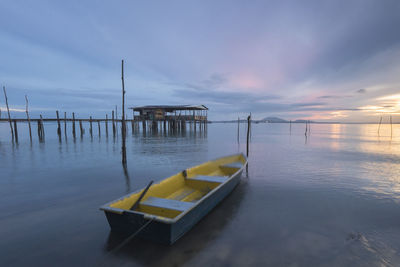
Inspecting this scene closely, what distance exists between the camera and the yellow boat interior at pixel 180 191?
5.31 m

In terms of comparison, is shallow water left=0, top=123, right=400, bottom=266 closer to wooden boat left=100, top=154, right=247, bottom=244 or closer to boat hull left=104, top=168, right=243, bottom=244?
boat hull left=104, top=168, right=243, bottom=244

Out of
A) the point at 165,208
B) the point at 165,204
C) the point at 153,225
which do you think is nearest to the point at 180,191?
the point at 165,204

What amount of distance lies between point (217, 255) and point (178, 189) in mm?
3624

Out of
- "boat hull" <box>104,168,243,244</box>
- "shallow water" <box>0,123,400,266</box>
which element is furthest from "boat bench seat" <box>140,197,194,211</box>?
"shallow water" <box>0,123,400,266</box>

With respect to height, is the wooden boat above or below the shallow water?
above

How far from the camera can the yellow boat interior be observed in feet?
17.4

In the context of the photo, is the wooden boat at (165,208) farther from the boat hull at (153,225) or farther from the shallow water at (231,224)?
the shallow water at (231,224)

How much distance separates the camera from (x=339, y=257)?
4543 mm

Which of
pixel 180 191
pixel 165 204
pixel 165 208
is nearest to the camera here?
pixel 165 208

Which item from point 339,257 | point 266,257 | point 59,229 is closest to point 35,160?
point 59,229

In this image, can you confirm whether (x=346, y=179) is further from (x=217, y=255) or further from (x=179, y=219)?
(x=179, y=219)

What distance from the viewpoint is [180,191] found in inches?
307

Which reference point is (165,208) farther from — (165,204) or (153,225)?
(153,225)

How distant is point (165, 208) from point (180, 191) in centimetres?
254
